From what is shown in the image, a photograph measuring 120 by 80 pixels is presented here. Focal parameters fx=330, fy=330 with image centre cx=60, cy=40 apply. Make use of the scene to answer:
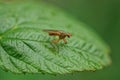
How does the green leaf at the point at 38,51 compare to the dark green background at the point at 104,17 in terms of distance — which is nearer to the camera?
the green leaf at the point at 38,51

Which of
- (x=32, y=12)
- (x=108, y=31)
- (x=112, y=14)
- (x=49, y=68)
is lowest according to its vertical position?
(x=49, y=68)

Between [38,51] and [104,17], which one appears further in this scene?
[104,17]

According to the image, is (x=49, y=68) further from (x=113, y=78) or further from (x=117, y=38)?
(x=117, y=38)

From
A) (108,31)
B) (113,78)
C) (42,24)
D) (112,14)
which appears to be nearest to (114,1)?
(112,14)

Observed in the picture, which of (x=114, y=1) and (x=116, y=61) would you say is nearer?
(x=116, y=61)

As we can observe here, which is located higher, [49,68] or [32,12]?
[32,12]

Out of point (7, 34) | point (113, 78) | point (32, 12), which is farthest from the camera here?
point (113, 78)

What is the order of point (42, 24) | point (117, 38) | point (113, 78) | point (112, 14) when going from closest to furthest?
point (42, 24), point (113, 78), point (117, 38), point (112, 14)

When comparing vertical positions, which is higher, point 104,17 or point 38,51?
point 104,17

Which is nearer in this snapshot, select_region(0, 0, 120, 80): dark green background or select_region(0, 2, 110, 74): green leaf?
select_region(0, 2, 110, 74): green leaf

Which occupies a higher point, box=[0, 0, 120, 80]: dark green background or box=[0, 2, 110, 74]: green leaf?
box=[0, 0, 120, 80]: dark green background

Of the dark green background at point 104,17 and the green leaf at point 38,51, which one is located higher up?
the dark green background at point 104,17
